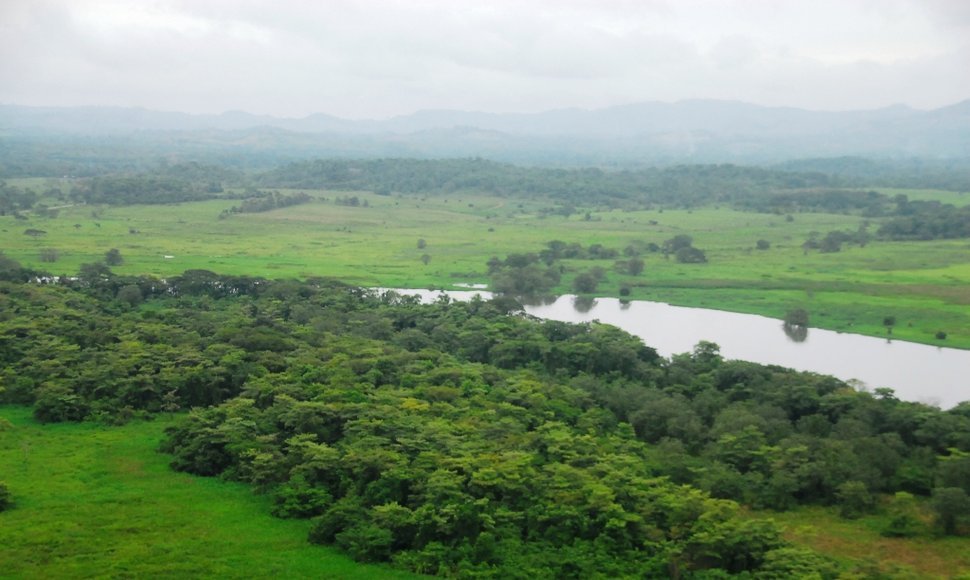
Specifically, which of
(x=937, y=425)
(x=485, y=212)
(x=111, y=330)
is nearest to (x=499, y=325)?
(x=111, y=330)

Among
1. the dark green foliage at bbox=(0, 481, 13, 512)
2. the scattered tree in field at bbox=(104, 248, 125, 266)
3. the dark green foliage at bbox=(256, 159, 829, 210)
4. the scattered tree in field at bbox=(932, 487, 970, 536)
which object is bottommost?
the dark green foliage at bbox=(0, 481, 13, 512)

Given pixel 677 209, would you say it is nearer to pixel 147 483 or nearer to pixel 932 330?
pixel 932 330

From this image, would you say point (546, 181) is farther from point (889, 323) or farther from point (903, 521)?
point (903, 521)

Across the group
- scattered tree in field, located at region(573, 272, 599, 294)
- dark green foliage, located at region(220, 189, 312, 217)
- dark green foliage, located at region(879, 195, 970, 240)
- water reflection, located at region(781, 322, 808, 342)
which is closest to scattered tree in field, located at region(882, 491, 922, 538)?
water reflection, located at region(781, 322, 808, 342)

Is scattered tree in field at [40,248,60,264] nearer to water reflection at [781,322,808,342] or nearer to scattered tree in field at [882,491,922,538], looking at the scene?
water reflection at [781,322,808,342]

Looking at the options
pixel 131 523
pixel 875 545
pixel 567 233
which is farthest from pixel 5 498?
pixel 567 233

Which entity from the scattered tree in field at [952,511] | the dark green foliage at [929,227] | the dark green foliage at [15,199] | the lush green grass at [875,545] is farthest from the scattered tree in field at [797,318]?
the dark green foliage at [15,199]
